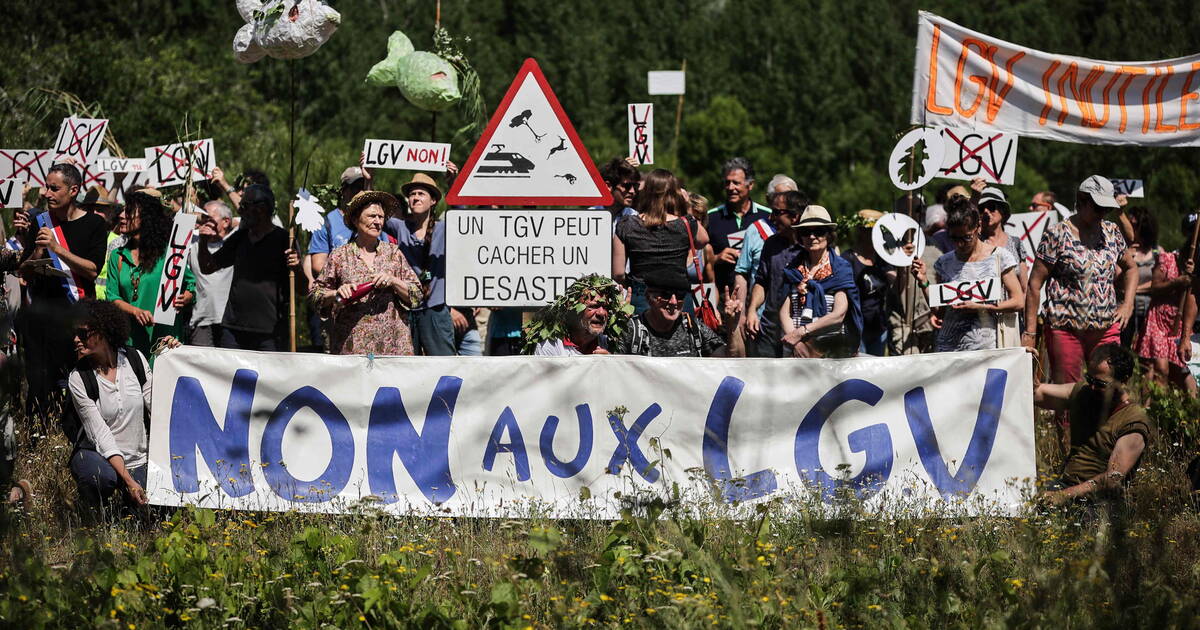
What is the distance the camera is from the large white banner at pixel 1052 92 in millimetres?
9852

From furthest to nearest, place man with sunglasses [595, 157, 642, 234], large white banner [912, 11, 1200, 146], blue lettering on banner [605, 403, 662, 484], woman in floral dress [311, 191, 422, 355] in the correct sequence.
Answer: man with sunglasses [595, 157, 642, 234] < large white banner [912, 11, 1200, 146] < woman in floral dress [311, 191, 422, 355] < blue lettering on banner [605, 403, 662, 484]

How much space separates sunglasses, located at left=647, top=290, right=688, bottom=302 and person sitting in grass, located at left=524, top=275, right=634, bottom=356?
0.64m

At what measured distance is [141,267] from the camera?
9523mm

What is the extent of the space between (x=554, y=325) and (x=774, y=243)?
226 cm

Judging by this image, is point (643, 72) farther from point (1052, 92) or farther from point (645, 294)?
point (645, 294)

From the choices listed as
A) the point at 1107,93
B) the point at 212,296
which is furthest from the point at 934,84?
the point at 212,296

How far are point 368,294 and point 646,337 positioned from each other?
1730 mm

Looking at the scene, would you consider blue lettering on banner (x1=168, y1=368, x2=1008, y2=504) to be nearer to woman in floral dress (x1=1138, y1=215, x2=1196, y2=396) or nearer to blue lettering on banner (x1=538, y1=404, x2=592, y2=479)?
blue lettering on banner (x1=538, y1=404, x2=592, y2=479)

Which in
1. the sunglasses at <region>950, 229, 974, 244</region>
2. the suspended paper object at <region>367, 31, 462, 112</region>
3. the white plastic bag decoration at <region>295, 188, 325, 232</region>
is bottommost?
the sunglasses at <region>950, 229, 974, 244</region>

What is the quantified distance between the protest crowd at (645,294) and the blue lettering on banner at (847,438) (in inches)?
42.4

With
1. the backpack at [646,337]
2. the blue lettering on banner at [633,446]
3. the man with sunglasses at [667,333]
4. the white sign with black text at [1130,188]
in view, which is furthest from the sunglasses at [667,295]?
the white sign with black text at [1130,188]

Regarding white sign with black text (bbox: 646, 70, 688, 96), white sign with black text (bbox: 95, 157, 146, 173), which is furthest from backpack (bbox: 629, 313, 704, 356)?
white sign with black text (bbox: 95, 157, 146, 173)

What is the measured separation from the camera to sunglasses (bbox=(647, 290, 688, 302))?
28.8 ft

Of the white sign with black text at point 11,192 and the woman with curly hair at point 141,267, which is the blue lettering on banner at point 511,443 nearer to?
the woman with curly hair at point 141,267
